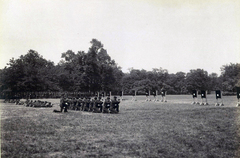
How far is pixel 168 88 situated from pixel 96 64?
154ft

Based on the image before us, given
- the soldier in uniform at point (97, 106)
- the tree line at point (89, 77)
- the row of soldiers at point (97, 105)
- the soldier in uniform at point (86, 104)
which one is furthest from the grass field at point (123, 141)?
the tree line at point (89, 77)

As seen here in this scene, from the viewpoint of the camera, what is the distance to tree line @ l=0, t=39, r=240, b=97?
4397 centimetres

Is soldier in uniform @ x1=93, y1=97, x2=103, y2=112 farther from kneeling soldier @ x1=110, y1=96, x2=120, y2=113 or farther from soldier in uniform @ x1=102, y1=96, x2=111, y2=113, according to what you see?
kneeling soldier @ x1=110, y1=96, x2=120, y2=113

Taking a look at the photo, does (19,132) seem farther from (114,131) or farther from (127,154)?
(127,154)

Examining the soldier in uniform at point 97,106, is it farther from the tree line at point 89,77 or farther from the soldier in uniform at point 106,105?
the tree line at point 89,77

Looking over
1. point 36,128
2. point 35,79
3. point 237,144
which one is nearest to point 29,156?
point 36,128

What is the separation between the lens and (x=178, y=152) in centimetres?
582

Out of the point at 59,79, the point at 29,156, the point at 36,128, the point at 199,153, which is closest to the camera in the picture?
the point at 29,156

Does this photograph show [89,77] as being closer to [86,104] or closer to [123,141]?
[86,104]

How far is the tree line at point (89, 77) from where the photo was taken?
Answer: 144ft

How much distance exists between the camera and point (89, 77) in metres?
60.6

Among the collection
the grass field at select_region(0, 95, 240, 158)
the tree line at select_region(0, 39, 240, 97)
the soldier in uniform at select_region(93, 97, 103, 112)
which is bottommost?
the grass field at select_region(0, 95, 240, 158)

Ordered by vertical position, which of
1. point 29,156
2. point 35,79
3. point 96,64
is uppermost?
point 96,64

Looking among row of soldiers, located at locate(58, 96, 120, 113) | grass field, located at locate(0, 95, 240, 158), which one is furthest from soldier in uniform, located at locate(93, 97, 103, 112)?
grass field, located at locate(0, 95, 240, 158)
